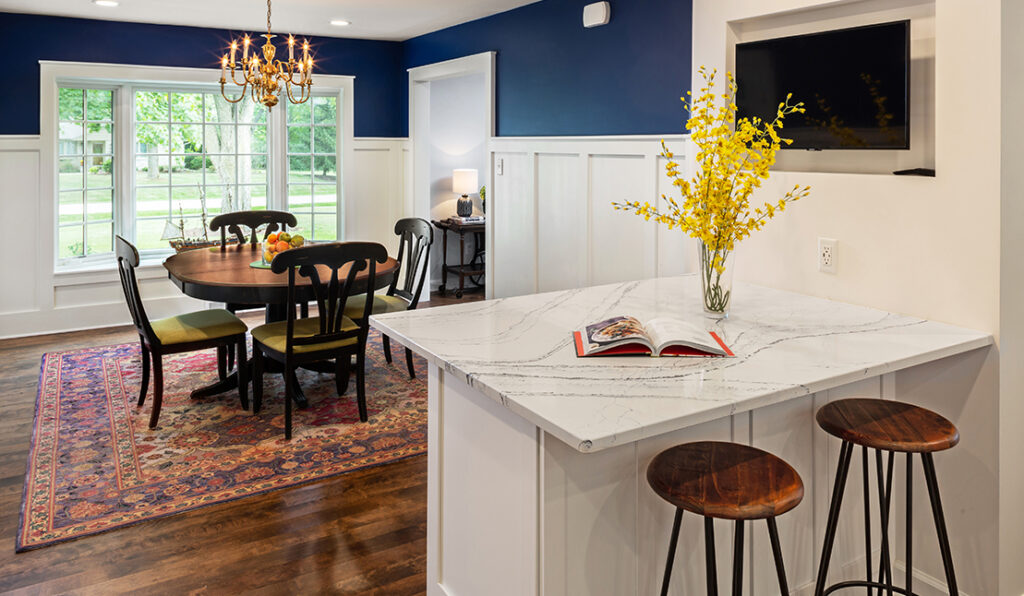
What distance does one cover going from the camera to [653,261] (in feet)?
13.1

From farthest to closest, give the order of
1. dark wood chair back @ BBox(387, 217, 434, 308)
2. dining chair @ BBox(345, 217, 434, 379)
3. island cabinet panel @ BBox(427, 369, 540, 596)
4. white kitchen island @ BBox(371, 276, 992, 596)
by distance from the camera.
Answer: dark wood chair back @ BBox(387, 217, 434, 308)
dining chair @ BBox(345, 217, 434, 379)
island cabinet panel @ BBox(427, 369, 540, 596)
white kitchen island @ BBox(371, 276, 992, 596)

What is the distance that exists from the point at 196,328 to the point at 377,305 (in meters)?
1.01

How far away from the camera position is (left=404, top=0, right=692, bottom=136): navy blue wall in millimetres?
3850

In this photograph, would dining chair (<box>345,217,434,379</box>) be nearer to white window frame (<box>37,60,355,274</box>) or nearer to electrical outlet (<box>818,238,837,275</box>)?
white window frame (<box>37,60,355,274</box>)

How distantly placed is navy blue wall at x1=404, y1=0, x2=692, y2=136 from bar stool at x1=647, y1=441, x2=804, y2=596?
2.38 m

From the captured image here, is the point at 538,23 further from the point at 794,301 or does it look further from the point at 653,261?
the point at 794,301

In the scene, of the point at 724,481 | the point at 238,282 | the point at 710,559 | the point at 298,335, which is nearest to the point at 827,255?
the point at 724,481

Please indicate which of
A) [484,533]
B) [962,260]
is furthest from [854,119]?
[484,533]

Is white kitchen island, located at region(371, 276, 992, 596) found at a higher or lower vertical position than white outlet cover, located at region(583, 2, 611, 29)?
lower

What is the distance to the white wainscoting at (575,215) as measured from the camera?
397 centimetres

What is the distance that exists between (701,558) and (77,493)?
2461mm

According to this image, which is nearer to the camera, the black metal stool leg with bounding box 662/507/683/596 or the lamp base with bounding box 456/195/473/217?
the black metal stool leg with bounding box 662/507/683/596

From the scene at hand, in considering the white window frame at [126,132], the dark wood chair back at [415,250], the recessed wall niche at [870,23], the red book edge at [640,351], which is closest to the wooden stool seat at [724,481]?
the red book edge at [640,351]

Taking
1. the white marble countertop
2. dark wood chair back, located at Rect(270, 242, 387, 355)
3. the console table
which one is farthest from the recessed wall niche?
the console table
